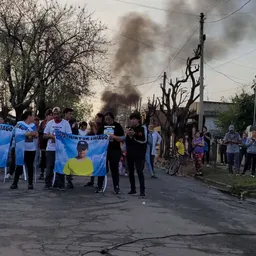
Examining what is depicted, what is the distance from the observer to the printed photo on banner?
415 inches

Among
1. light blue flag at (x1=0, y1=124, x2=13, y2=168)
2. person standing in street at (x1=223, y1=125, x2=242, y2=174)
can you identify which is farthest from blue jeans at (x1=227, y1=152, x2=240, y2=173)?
light blue flag at (x1=0, y1=124, x2=13, y2=168)

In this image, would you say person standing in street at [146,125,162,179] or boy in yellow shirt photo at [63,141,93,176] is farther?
person standing in street at [146,125,162,179]

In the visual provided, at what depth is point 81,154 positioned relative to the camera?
35.4 feet

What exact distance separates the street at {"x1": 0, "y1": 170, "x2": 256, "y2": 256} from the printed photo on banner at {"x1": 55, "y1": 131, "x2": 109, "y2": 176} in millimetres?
505

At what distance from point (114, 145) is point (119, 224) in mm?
3583

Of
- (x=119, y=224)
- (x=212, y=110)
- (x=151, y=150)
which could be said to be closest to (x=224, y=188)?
(x=151, y=150)

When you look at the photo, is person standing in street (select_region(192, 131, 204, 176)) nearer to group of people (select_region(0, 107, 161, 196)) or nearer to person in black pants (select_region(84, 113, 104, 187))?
person in black pants (select_region(84, 113, 104, 187))

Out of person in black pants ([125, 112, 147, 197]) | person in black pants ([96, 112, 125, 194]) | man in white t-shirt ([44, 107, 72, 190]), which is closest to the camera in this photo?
person in black pants ([125, 112, 147, 197])

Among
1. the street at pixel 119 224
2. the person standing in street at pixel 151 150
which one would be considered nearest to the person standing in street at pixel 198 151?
the person standing in street at pixel 151 150

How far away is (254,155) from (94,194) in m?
8.07

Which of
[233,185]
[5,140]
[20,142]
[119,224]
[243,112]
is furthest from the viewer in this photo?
[243,112]

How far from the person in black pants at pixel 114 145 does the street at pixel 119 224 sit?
1.37 ft

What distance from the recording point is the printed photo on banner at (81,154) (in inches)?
415

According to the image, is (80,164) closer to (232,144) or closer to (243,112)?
(232,144)
